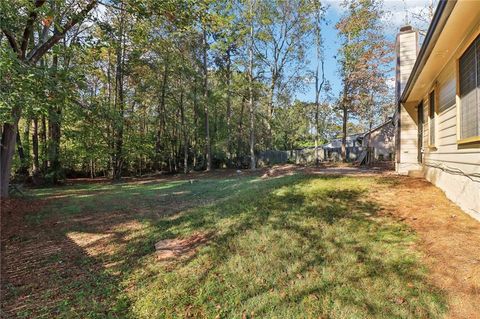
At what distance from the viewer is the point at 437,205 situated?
4.59 meters

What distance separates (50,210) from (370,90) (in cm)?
1912

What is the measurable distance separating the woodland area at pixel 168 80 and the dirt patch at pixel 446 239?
5.72m

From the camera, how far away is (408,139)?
27.1ft

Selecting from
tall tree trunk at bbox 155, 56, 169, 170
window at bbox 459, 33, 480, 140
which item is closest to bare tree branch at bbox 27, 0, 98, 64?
window at bbox 459, 33, 480, 140

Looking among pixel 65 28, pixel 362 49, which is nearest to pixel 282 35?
pixel 362 49

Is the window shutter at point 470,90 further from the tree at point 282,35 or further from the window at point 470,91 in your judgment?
the tree at point 282,35

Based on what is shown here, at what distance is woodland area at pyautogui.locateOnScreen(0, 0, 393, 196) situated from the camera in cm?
691

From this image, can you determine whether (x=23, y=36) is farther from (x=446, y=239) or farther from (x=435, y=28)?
(x=446, y=239)

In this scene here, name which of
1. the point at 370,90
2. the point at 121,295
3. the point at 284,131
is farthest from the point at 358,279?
the point at 284,131

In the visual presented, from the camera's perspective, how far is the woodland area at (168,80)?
691 centimetres

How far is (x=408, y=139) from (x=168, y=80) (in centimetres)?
1547

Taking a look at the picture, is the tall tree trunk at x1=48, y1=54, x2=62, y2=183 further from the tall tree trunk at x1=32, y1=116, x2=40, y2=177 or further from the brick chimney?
the brick chimney

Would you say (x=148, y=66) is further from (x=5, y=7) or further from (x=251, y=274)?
(x=251, y=274)

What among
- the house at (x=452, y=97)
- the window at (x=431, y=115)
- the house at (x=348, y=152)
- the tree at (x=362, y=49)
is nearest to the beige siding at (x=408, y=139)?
the house at (x=452, y=97)
